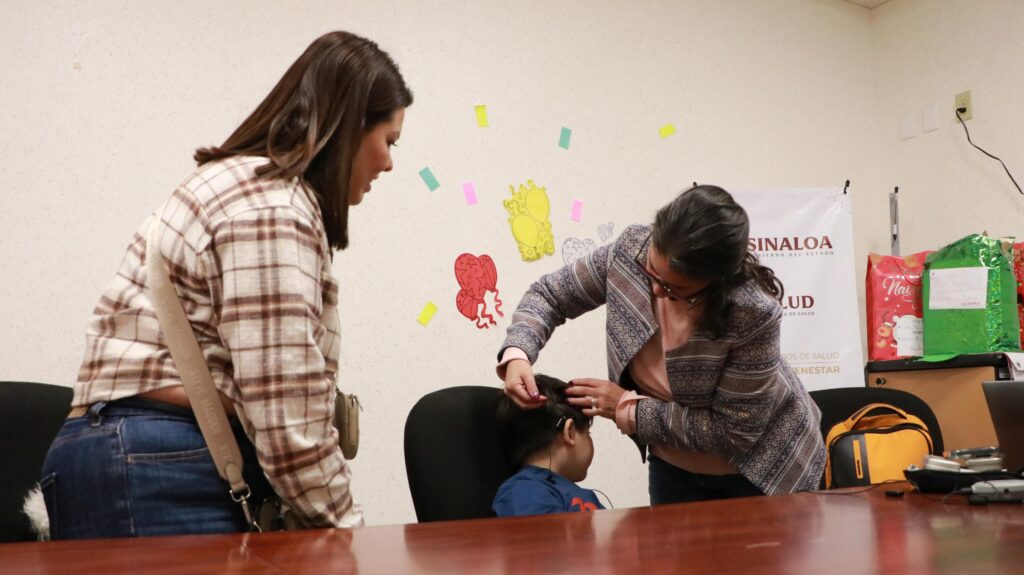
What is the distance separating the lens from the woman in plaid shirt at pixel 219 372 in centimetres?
112

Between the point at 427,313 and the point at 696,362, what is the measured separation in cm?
129

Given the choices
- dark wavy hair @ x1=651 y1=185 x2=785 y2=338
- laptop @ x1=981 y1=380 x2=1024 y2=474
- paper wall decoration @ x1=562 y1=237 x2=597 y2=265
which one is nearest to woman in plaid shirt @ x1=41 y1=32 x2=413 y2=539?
dark wavy hair @ x1=651 y1=185 x2=785 y2=338

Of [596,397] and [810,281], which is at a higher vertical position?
[810,281]

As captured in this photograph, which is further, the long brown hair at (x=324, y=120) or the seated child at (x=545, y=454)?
the seated child at (x=545, y=454)

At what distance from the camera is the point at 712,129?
11.9 ft

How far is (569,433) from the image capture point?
1.88m

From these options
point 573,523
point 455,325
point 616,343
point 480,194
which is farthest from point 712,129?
point 573,523

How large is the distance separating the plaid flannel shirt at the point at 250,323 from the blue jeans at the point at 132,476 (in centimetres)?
4

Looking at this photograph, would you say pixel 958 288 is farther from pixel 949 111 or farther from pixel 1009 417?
pixel 1009 417

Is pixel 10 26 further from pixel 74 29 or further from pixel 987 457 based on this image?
pixel 987 457

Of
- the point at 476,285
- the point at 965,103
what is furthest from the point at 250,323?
the point at 965,103

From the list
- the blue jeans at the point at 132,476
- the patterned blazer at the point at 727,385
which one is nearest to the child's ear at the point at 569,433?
the patterned blazer at the point at 727,385

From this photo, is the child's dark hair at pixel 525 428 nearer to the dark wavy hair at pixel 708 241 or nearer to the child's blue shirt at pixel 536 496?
the child's blue shirt at pixel 536 496

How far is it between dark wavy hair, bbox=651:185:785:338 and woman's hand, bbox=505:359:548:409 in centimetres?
35
